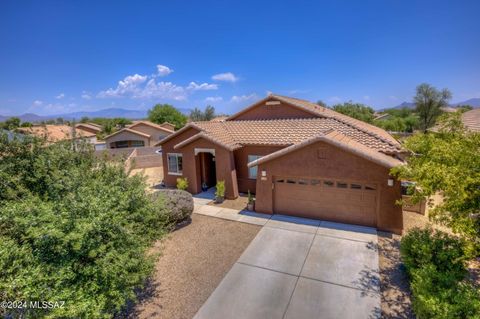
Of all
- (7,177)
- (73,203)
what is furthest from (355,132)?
(7,177)

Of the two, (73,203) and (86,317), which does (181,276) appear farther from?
(73,203)

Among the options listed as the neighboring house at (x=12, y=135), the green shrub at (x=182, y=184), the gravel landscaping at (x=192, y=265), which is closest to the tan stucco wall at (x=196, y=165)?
the green shrub at (x=182, y=184)

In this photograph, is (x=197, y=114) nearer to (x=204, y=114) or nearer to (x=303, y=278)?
(x=204, y=114)

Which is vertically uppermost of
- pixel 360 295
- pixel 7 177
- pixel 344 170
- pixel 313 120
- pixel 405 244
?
pixel 313 120

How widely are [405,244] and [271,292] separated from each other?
4.37 meters

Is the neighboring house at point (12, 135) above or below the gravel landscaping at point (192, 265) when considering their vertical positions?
above

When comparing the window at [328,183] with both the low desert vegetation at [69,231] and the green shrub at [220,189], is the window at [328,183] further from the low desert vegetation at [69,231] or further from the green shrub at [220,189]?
the low desert vegetation at [69,231]

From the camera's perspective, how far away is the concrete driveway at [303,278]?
6.34 m

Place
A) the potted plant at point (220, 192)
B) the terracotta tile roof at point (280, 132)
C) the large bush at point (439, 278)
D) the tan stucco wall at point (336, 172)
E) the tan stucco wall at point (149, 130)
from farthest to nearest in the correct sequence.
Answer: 1. the tan stucco wall at point (149, 130)
2. the potted plant at point (220, 192)
3. the terracotta tile roof at point (280, 132)
4. the tan stucco wall at point (336, 172)
5. the large bush at point (439, 278)

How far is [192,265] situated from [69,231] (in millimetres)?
4453

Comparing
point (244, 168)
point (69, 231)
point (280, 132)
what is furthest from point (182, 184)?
point (69, 231)

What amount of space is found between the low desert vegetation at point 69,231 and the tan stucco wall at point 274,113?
1380 cm

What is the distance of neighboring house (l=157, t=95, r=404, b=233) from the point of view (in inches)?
416

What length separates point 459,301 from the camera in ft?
15.4
